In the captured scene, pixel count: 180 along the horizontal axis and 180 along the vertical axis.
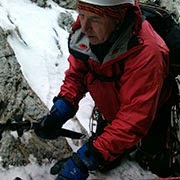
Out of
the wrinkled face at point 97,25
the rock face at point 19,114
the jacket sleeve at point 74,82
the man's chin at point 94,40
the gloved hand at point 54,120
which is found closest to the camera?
the wrinkled face at point 97,25

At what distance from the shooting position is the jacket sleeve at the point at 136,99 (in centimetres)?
294

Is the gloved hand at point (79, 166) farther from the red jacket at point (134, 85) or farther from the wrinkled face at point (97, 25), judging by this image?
the wrinkled face at point (97, 25)

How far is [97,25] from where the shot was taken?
296 cm

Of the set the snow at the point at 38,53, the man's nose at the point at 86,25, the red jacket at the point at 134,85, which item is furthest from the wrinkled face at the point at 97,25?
the snow at the point at 38,53

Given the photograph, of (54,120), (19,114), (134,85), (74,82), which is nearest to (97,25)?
(134,85)

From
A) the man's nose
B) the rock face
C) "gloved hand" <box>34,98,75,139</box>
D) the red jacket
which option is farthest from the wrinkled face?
the rock face

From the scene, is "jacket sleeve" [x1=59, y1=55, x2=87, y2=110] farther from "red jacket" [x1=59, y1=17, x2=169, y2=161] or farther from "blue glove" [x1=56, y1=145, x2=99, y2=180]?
"blue glove" [x1=56, y1=145, x2=99, y2=180]

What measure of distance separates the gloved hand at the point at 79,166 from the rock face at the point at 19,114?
816 mm

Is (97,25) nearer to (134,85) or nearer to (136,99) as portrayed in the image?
(134,85)

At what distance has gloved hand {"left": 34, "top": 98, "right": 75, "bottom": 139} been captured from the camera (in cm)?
366

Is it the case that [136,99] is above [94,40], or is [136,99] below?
below

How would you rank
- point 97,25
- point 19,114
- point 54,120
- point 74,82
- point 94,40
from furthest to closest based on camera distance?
point 19,114, point 74,82, point 54,120, point 94,40, point 97,25

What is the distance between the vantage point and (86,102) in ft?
19.8

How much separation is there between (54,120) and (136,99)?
1059 millimetres
